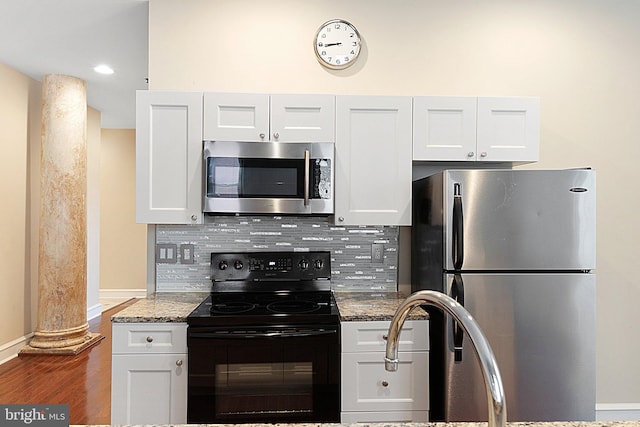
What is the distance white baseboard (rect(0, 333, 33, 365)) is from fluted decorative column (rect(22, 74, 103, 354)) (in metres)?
0.08

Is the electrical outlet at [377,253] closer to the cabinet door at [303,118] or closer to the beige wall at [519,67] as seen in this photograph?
the cabinet door at [303,118]

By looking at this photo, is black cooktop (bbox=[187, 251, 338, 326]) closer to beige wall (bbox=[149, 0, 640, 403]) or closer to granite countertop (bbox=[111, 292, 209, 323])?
granite countertop (bbox=[111, 292, 209, 323])

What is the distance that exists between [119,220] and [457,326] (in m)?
5.94

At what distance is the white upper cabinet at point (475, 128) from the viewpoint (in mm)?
2607

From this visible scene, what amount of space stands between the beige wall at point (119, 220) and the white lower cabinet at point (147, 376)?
4.84m

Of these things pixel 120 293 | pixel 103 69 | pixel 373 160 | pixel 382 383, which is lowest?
pixel 120 293

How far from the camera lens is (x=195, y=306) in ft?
7.96

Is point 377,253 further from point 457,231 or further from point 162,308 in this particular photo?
point 162,308

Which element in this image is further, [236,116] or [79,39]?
[79,39]

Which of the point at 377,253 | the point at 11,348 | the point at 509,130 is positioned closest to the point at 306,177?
the point at 377,253

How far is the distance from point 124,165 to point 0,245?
9.69 ft

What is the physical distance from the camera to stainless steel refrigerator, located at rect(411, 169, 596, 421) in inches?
87.2

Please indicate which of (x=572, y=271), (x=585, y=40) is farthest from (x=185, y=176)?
(x=585, y=40)

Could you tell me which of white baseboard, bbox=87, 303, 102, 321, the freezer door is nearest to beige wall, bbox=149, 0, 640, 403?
the freezer door
